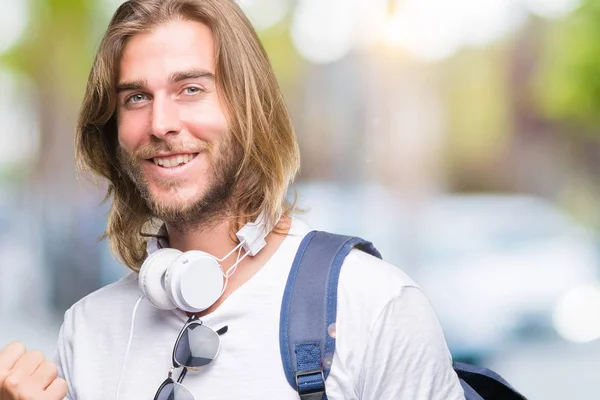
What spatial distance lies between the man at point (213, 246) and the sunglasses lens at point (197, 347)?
0.01 metres

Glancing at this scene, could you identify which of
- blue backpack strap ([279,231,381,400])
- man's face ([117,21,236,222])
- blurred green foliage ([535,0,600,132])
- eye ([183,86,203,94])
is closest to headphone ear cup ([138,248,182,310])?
man's face ([117,21,236,222])

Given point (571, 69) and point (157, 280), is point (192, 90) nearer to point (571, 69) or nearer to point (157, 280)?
point (157, 280)

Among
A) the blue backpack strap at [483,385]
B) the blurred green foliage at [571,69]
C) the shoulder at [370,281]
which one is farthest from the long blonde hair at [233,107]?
the blurred green foliage at [571,69]

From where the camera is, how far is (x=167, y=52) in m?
1.61

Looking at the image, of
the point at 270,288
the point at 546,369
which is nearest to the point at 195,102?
the point at 270,288

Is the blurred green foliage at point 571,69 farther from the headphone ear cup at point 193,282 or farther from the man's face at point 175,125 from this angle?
the headphone ear cup at point 193,282

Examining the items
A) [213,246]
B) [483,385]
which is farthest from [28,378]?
[483,385]

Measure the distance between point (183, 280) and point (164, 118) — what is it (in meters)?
0.31

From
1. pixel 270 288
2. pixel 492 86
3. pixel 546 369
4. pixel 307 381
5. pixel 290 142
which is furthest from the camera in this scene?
pixel 492 86

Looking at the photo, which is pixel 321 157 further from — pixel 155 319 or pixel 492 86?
pixel 155 319

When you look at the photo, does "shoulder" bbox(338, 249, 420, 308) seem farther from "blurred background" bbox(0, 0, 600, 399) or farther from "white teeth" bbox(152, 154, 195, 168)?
"blurred background" bbox(0, 0, 600, 399)

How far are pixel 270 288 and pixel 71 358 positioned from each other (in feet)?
1.48

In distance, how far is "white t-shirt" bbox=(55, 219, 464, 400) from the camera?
1.43 metres

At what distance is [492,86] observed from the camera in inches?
291
